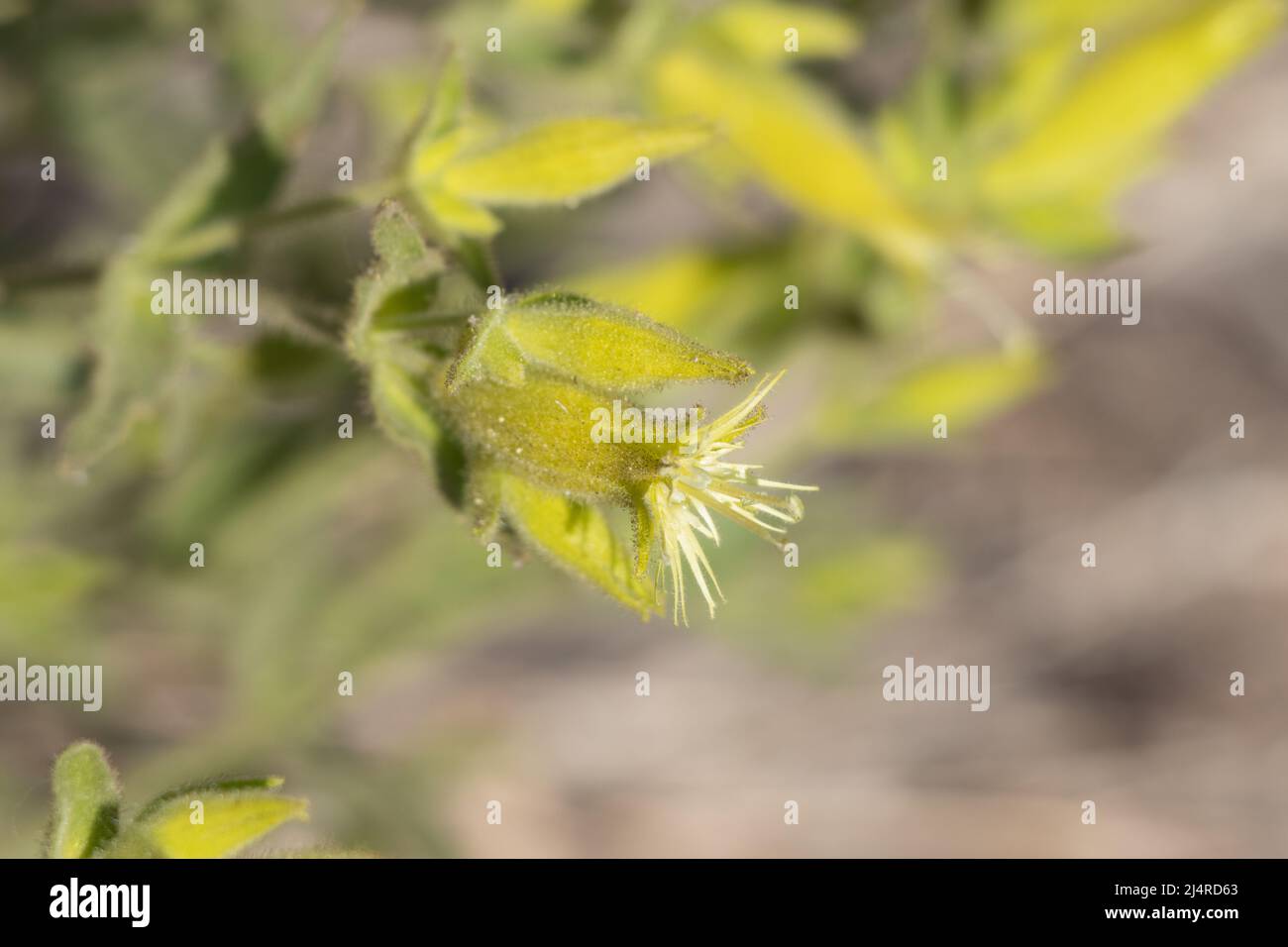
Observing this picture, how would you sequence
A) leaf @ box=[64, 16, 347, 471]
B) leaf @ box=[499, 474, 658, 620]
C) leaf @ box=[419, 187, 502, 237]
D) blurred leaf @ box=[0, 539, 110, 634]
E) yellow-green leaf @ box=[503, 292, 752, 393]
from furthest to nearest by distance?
blurred leaf @ box=[0, 539, 110, 634], leaf @ box=[64, 16, 347, 471], leaf @ box=[419, 187, 502, 237], leaf @ box=[499, 474, 658, 620], yellow-green leaf @ box=[503, 292, 752, 393]

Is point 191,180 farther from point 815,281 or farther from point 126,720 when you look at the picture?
point 126,720

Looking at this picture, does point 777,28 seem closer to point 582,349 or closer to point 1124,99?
point 1124,99

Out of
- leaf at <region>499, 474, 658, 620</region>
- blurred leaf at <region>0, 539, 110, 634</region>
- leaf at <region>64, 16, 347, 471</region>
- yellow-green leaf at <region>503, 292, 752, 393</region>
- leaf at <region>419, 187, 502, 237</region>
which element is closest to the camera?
yellow-green leaf at <region>503, 292, 752, 393</region>

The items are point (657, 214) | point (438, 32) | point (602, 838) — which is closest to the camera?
point (438, 32)

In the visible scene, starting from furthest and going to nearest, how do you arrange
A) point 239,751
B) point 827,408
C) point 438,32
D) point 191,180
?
point 827,408, point 239,751, point 438,32, point 191,180

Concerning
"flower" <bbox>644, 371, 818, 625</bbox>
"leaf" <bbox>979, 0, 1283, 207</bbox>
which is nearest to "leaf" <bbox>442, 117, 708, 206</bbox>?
"flower" <bbox>644, 371, 818, 625</bbox>

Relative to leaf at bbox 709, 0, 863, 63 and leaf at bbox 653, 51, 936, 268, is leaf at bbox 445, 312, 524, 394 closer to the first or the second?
leaf at bbox 653, 51, 936, 268
